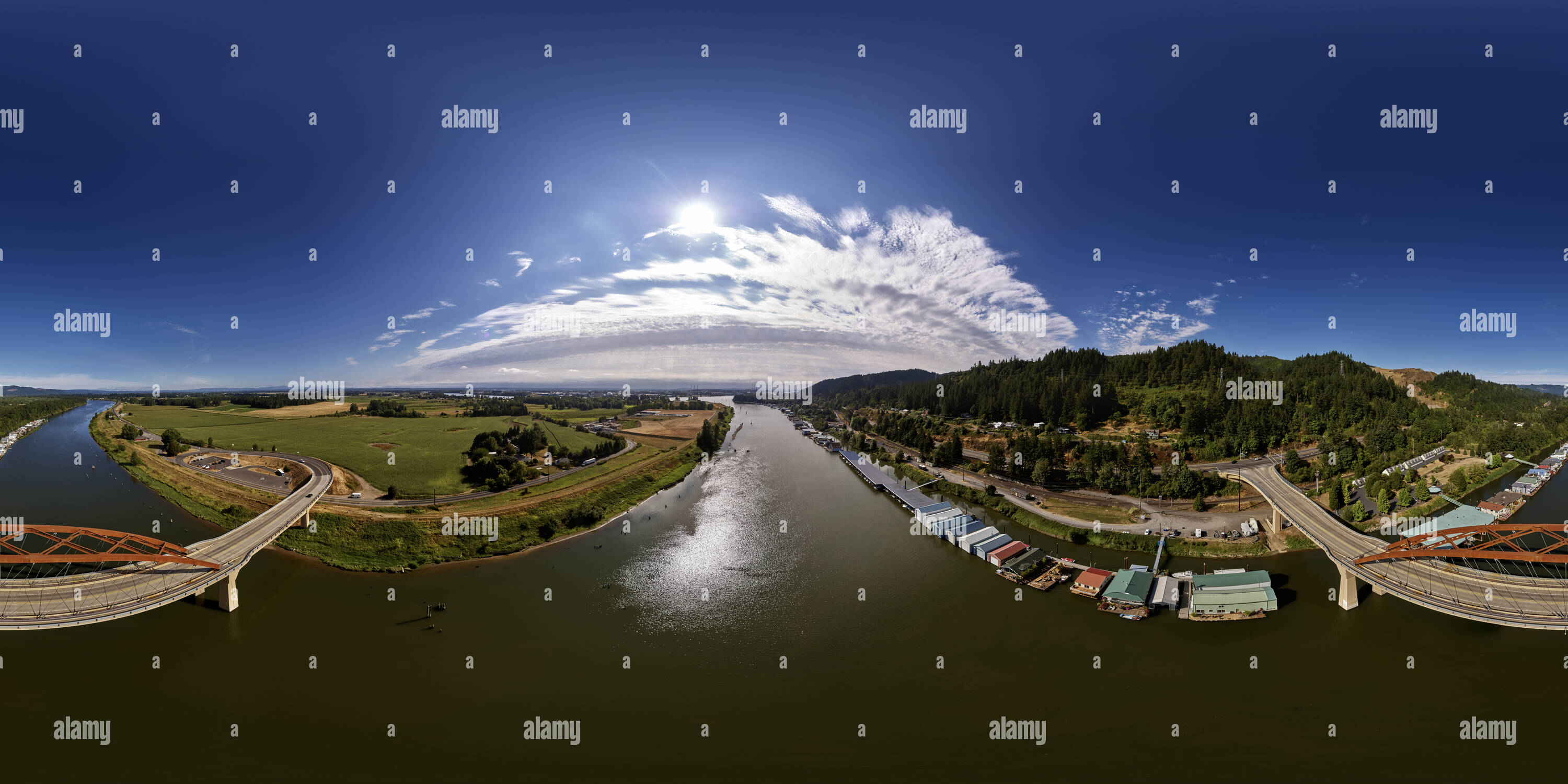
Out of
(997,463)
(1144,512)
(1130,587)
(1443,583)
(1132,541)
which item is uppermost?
(997,463)

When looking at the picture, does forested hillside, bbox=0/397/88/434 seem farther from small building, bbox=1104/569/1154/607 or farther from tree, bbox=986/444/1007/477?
small building, bbox=1104/569/1154/607

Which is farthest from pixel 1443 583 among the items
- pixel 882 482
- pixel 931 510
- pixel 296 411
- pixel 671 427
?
pixel 296 411

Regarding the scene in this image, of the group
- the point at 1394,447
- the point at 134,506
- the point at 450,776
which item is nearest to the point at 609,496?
the point at 450,776

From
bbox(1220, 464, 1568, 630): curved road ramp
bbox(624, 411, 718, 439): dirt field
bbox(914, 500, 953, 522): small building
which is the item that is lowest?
bbox(914, 500, 953, 522): small building

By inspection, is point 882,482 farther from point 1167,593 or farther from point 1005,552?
point 1167,593

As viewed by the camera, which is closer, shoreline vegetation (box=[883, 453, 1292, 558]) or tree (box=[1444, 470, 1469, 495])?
shoreline vegetation (box=[883, 453, 1292, 558])

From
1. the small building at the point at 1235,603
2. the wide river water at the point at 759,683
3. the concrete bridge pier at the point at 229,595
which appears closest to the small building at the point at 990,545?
the wide river water at the point at 759,683

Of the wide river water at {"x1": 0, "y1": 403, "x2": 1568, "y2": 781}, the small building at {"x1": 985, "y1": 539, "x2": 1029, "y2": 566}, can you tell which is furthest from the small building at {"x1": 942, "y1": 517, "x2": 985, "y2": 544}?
the wide river water at {"x1": 0, "y1": 403, "x2": 1568, "y2": 781}
